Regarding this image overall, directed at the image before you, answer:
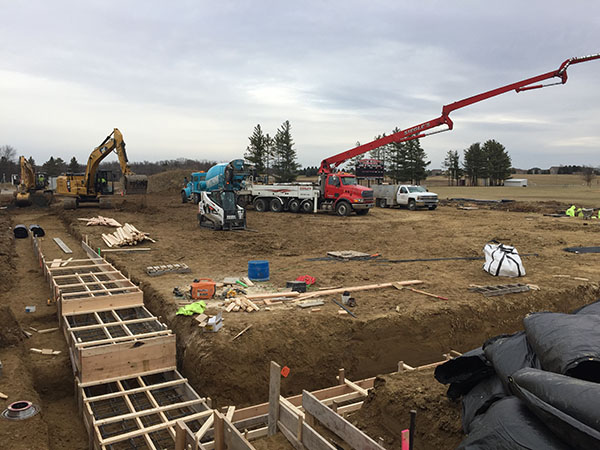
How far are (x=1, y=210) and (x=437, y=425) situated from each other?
32.0 m

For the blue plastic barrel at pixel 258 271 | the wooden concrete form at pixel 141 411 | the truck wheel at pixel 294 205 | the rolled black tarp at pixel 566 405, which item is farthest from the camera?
the truck wheel at pixel 294 205

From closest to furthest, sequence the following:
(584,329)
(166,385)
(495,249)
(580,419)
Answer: (580,419) < (584,329) < (166,385) < (495,249)

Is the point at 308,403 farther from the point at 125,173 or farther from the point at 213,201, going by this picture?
the point at 125,173

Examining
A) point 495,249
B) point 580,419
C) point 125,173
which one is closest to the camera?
point 580,419

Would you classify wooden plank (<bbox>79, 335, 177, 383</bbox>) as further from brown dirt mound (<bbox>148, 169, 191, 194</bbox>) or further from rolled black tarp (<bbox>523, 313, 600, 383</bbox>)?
brown dirt mound (<bbox>148, 169, 191, 194</bbox>)

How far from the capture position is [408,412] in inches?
179

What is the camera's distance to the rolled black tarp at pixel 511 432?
106 inches

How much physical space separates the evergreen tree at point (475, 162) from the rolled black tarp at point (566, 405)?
81033 millimetres

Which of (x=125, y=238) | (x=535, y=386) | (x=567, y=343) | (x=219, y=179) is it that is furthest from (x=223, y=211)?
(x=535, y=386)

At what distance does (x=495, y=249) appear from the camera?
11.6 m

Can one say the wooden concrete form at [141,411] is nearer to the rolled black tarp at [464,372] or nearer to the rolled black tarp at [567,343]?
the rolled black tarp at [464,372]

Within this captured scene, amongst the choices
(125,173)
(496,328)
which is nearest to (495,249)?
(496,328)

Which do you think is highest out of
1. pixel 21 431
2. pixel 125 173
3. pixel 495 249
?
pixel 125 173

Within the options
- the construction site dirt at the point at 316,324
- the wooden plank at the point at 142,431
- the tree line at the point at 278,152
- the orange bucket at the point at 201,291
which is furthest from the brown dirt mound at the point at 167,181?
the wooden plank at the point at 142,431
